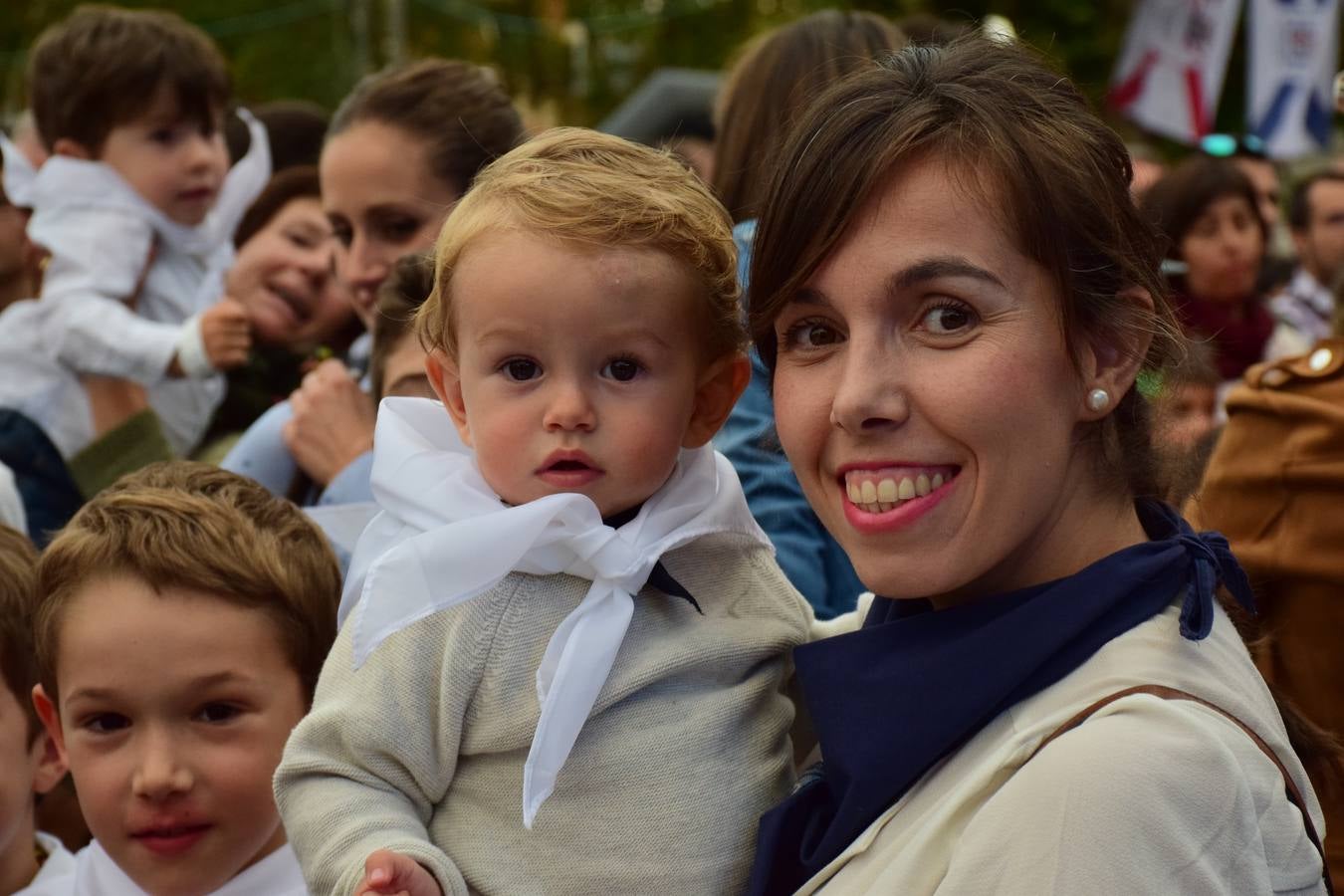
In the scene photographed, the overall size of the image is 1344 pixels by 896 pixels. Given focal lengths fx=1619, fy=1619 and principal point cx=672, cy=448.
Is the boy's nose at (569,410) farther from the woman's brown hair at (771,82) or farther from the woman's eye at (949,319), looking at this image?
the woman's brown hair at (771,82)

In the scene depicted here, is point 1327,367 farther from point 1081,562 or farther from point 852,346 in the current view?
point 852,346

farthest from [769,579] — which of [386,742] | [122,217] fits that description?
[122,217]

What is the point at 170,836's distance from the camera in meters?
2.76

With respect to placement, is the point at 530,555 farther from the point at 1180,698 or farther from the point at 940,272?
the point at 1180,698

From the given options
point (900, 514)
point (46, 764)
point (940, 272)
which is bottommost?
point (46, 764)

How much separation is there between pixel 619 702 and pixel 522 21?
14625mm

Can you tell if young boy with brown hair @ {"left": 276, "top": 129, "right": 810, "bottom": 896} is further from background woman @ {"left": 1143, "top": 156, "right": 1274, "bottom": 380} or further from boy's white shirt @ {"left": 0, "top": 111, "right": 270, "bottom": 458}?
background woman @ {"left": 1143, "top": 156, "right": 1274, "bottom": 380}

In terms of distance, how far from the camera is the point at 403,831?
216cm

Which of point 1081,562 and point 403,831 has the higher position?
point 1081,562

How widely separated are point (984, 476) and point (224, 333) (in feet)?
9.16

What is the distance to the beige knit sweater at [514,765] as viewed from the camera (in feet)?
7.20

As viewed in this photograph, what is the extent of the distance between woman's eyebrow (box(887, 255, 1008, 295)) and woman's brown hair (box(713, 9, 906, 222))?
159 centimetres

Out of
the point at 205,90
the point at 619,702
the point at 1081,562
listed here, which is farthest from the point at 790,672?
the point at 205,90

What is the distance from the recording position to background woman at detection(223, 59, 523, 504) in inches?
145
